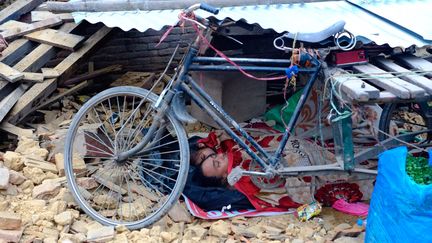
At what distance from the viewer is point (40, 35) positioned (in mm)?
6020

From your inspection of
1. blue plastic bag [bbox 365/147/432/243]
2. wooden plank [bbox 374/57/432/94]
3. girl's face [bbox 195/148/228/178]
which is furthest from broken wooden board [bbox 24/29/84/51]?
blue plastic bag [bbox 365/147/432/243]

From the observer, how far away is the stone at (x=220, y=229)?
4.64m

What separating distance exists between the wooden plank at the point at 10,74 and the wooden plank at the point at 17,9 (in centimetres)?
119

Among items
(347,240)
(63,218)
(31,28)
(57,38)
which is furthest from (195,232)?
(31,28)

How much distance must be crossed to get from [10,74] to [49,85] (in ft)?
1.20

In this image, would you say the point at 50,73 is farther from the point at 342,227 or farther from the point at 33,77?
the point at 342,227

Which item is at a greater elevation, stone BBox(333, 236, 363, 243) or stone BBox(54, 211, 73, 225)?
stone BBox(54, 211, 73, 225)

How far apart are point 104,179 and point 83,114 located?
61 centimetres

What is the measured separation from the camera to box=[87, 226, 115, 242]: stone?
438 cm

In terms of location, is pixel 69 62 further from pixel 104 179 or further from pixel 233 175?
pixel 233 175

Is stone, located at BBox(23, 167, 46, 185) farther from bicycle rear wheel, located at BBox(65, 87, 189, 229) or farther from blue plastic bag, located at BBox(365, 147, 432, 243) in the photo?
blue plastic bag, located at BBox(365, 147, 432, 243)

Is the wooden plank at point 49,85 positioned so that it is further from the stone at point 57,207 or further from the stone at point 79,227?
the stone at point 79,227

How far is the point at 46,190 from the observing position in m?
4.79

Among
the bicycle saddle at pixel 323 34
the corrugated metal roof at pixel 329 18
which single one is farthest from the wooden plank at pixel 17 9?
the bicycle saddle at pixel 323 34
